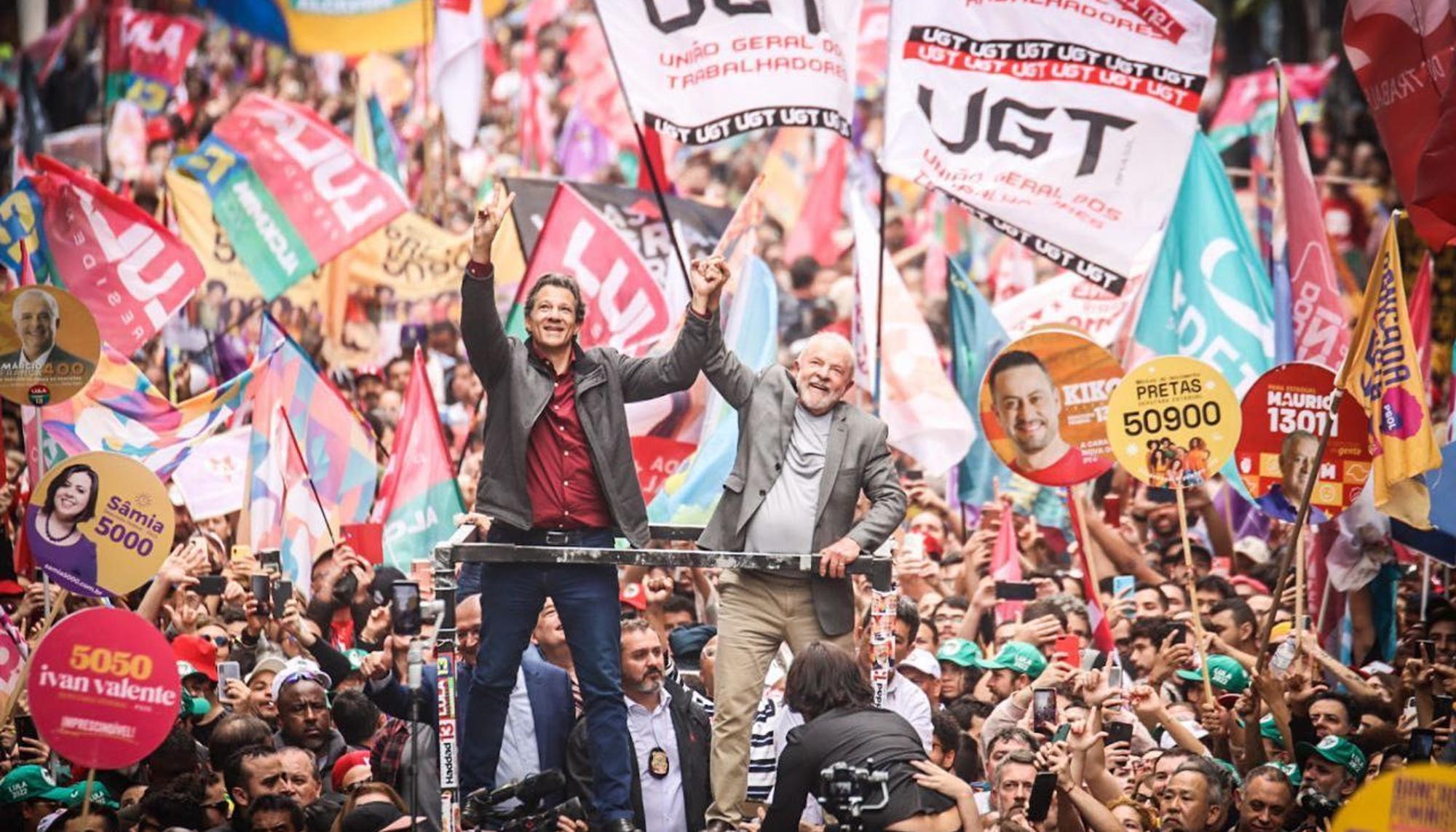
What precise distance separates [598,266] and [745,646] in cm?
532

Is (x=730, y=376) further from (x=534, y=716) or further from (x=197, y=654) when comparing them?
(x=197, y=654)

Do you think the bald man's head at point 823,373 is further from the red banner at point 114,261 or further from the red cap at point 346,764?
the red banner at point 114,261

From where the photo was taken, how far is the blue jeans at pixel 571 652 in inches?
325

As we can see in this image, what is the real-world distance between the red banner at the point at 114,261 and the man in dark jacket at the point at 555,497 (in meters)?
5.73

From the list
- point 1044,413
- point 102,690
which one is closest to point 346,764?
point 102,690

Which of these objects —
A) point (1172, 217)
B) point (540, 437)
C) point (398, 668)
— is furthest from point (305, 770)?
point (1172, 217)

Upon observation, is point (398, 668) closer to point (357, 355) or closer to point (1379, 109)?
point (1379, 109)

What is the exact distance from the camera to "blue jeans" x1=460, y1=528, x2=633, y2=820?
8.25 metres

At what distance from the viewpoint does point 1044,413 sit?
11008 mm

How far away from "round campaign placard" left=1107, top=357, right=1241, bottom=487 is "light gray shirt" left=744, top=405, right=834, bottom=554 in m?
2.41

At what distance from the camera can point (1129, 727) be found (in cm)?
876

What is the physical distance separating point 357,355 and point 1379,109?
10.7m

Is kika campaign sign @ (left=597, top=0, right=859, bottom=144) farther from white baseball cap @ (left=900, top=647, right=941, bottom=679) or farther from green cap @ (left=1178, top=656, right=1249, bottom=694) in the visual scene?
green cap @ (left=1178, top=656, right=1249, bottom=694)

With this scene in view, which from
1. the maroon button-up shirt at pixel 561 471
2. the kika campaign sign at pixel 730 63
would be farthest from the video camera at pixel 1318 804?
the kika campaign sign at pixel 730 63
